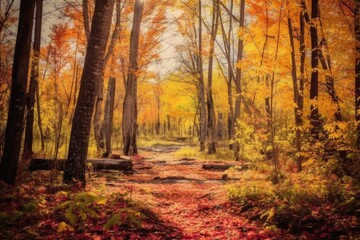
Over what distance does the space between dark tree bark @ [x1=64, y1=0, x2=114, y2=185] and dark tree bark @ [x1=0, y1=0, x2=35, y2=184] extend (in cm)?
98

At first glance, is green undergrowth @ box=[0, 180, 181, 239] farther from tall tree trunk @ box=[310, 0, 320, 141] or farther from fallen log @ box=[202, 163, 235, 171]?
fallen log @ box=[202, 163, 235, 171]

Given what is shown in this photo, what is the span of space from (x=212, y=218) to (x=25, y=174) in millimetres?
3828

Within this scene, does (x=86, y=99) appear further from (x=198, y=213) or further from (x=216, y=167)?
(x=216, y=167)

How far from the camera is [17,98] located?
5.26 metres

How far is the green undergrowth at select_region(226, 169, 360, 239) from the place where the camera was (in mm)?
4078

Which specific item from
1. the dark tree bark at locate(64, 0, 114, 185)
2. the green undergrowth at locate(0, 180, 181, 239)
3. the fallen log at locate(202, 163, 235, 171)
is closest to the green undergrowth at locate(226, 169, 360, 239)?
the green undergrowth at locate(0, 180, 181, 239)

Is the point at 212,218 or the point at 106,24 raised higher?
the point at 106,24

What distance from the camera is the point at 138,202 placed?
202 inches

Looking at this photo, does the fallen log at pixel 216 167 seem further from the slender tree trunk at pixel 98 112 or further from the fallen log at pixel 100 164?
the slender tree trunk at pixel 98 112

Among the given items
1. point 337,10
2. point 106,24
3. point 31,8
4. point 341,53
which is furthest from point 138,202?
point 337,10

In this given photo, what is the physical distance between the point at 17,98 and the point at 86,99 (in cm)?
124

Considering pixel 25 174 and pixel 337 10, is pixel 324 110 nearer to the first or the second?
pixel 337 10

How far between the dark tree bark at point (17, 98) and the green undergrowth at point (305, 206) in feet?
14.4

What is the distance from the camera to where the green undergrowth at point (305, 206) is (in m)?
4.08
